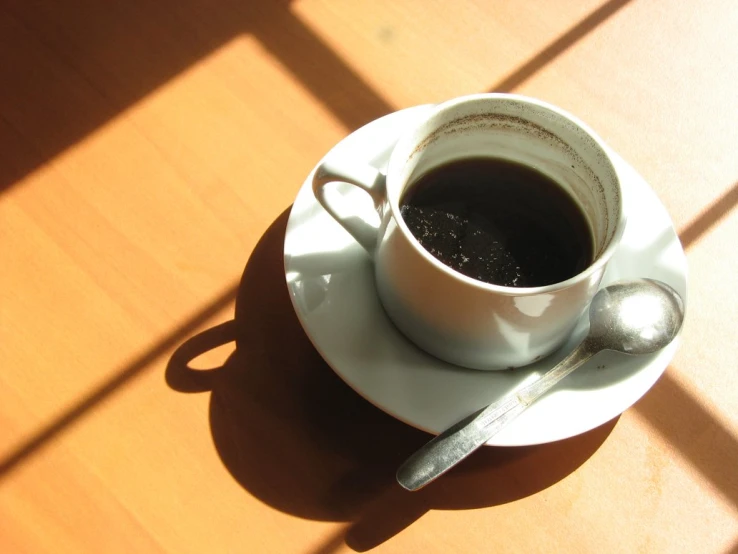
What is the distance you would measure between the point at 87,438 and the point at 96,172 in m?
0.24

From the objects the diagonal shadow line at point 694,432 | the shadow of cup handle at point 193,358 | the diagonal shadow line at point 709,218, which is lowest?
the diagonal shadow line at point 694,432

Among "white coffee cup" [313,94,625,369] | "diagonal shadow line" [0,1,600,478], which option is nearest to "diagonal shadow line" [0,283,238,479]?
"diagonal shadow line" [0,1,600,478]

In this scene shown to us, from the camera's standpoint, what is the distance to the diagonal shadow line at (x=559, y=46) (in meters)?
0.76

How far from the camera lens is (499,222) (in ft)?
1.91

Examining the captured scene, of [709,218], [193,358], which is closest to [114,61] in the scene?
[193,358]

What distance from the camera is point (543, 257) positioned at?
57cm

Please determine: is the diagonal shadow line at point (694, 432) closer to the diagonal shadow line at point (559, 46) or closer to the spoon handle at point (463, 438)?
the spoon handle at point (463, 438)

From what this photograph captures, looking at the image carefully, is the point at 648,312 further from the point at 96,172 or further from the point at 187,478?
the point at 96,172

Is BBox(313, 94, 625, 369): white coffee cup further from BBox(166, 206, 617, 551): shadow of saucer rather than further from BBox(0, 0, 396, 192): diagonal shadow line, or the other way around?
BBox(0, 0, 396, 192): diagonal shadow line

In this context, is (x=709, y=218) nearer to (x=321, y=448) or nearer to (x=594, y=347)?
(x=594, y=347)

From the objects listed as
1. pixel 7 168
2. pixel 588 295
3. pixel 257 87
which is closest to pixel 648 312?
pixel 588 295

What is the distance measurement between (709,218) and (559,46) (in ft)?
0.72

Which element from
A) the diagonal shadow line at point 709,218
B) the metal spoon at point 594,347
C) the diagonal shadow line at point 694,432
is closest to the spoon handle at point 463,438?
the metal spoon at point 594,347

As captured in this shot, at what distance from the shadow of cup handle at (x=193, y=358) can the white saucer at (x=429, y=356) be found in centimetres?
9
